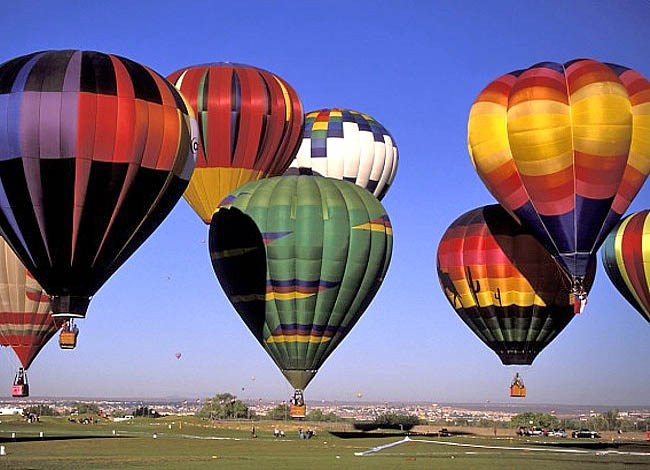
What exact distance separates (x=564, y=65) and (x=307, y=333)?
482 inches

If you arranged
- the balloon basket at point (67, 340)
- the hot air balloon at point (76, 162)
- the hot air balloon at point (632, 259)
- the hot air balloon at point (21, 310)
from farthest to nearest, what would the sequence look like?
the hot air balloon at point (21, 310)
the hot air balloon at point (632, 259)
the balloon basket at point (67, 340)
the hot air balloon at point (76, 162)

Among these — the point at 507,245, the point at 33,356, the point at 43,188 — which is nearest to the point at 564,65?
Answer: the point at 507,245

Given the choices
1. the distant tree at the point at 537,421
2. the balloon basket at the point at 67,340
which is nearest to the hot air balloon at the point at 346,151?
the balloon basket at the point at 67,340

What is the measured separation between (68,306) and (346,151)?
20848 mm

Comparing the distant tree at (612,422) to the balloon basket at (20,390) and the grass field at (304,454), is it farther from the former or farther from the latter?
the balloon basket at (20,390)

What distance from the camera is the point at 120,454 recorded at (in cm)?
3048

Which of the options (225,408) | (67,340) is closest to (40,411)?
(225,408)

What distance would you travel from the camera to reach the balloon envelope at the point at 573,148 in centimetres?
3161

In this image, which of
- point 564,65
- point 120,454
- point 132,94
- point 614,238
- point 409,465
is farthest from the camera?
point 614,238

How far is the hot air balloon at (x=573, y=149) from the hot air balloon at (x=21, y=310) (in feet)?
68.0

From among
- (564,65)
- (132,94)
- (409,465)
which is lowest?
(409,465)

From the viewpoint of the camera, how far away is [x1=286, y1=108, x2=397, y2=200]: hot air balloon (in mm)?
46375

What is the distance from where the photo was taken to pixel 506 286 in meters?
37.0

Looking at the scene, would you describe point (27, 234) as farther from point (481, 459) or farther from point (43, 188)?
point (481, 459)
